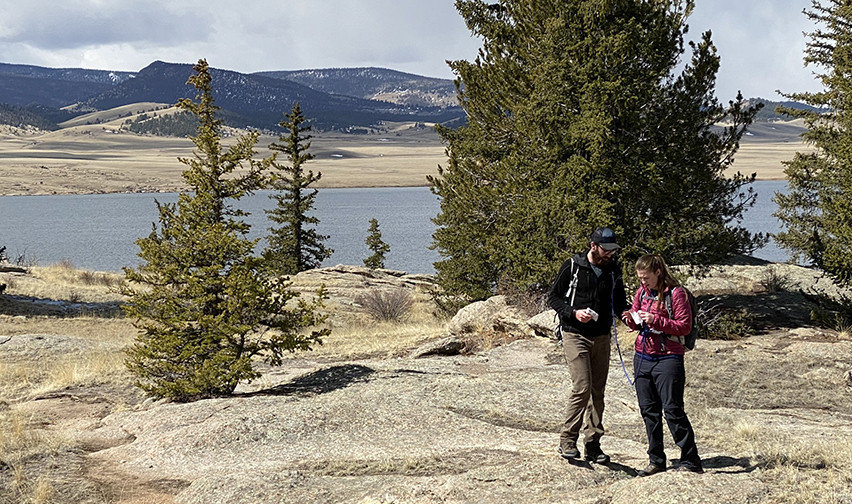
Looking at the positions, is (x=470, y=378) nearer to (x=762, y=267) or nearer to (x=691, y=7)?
(x=691, y=7)

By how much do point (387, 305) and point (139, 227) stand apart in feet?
205

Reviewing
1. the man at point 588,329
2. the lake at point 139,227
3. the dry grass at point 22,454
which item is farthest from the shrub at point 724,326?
the lake at point 139,227

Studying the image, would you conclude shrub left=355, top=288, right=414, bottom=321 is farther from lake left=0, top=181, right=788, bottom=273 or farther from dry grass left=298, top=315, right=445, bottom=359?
lake left=0, top=181, right=788, bottom=273

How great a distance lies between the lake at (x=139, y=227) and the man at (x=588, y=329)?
31.2m

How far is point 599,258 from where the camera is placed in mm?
7598

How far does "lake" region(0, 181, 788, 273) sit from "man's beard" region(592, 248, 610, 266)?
3134 centimetres

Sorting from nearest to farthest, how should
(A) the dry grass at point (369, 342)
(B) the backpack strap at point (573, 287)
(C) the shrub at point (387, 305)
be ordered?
(B) the backpack strap at point (573, 287) → (A) the dry grass at point (369, 342) → (C) the shrub at point (387, 305)

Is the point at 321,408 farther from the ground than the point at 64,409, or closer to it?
farther from the ground

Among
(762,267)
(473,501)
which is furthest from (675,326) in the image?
(762,267)

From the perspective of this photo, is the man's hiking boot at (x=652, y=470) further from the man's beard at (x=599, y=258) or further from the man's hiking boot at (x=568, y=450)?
A: the man's beard at (x=599, y=258)

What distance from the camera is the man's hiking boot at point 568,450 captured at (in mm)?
7646

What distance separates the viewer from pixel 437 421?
10102 mm

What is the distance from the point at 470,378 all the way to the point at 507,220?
8403mm

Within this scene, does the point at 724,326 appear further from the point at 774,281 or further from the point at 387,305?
the point at 387,305
